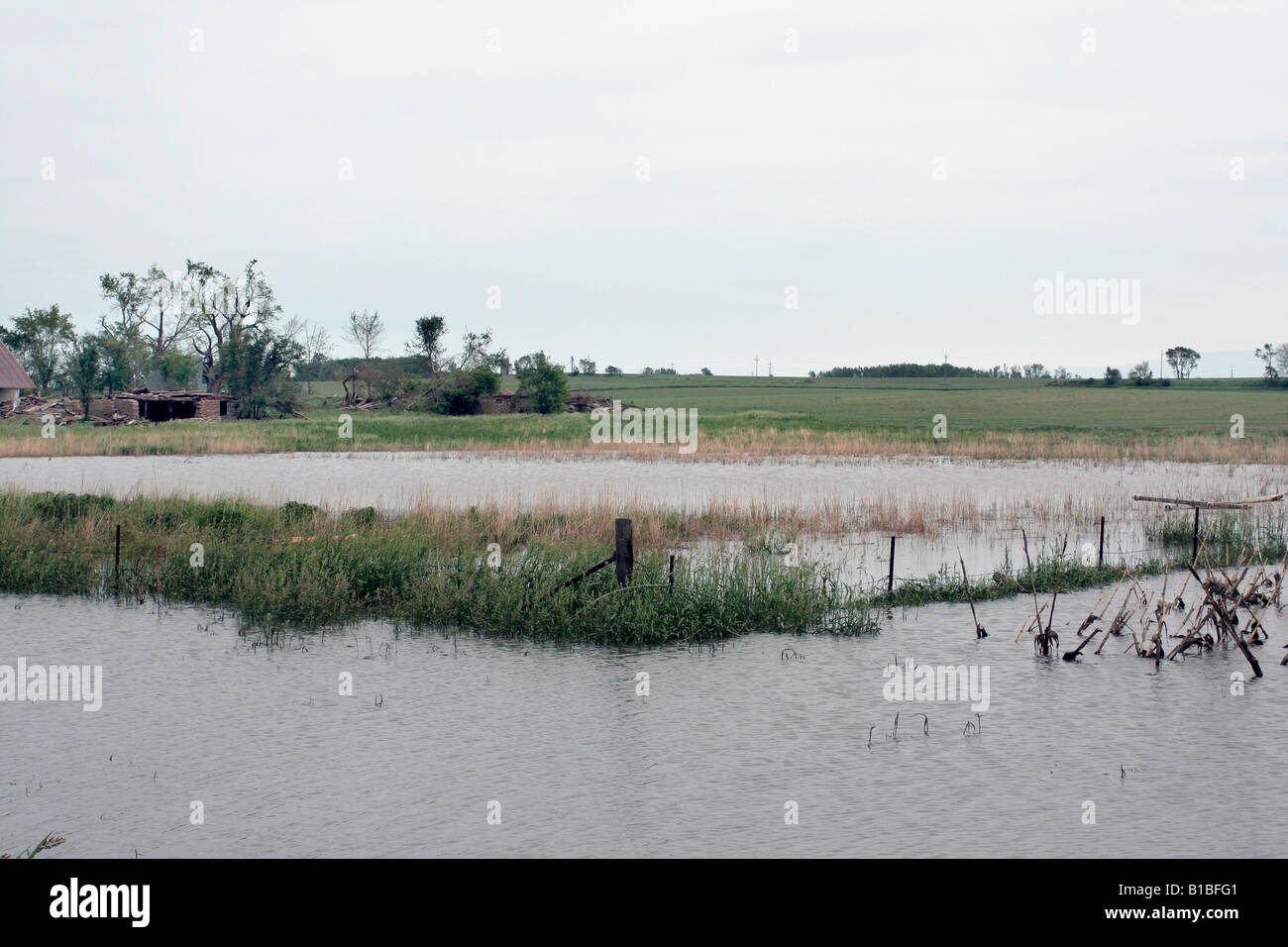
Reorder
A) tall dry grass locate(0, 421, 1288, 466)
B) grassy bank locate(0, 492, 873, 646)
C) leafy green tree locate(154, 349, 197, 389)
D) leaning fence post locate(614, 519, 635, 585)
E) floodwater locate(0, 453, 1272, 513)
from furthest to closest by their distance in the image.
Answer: leafy green tree locate(154, 349, 197, 389) → tall dry grass locate(0, 421, 1288, 466) → floodwater locate(0, 453, 1272, 513) → leaning fence post locate(614, 519, 635, 585) → grassy bank locate(0, 492, 873, 646)

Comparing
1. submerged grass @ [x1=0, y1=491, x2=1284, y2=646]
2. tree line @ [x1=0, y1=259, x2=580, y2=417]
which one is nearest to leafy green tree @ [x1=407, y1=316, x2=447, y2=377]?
tree line @ [x1=0, y1=259, x2=580, y2=417]

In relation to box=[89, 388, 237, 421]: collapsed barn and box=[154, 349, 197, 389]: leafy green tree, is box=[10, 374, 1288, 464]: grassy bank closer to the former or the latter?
box=[89, 388, 237, 421]: collapsed barn

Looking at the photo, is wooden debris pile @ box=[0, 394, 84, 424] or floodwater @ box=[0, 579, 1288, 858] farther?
wooden debris pile @ box=[0, 394, 84, 424]

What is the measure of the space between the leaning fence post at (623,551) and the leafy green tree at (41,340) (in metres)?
96.3

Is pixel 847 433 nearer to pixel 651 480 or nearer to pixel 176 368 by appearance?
pixel 651 480

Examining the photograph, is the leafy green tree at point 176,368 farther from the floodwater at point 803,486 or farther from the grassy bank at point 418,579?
the grassy bank at point 418,579

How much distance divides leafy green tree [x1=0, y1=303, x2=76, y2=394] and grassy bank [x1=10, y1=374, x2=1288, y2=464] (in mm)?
22919

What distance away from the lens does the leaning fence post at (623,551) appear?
18016mm

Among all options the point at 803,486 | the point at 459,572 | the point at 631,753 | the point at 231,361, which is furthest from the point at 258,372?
the point at 631,753

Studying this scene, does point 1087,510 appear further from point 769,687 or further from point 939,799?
point 939,799

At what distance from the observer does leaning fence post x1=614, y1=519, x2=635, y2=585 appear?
18.0m

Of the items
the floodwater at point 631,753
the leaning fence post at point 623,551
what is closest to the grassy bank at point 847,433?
the leaning fence post at point 623,551

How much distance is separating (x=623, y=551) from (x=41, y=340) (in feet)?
333

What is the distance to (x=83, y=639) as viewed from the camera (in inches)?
698
